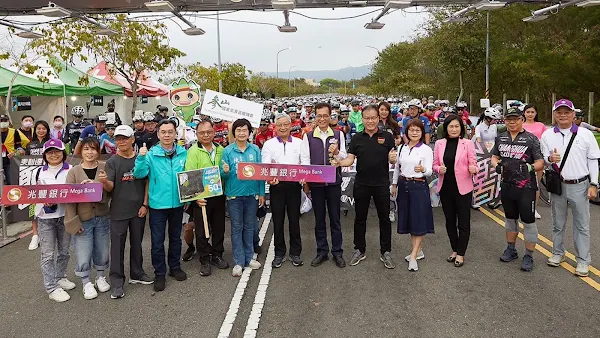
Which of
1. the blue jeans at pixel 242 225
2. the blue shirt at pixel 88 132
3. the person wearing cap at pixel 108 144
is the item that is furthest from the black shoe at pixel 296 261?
the blue shirt at pixel 88 132

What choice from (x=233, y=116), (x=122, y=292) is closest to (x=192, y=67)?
(x=233, y=116)

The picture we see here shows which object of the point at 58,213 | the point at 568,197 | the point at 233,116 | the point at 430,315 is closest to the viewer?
the point at 430,315

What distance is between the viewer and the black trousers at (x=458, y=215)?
19.8 feet

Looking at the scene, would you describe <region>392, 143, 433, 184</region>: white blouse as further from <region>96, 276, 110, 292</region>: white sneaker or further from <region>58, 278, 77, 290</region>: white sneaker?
<region>58, 278, 77, 290</region>: white sneaker

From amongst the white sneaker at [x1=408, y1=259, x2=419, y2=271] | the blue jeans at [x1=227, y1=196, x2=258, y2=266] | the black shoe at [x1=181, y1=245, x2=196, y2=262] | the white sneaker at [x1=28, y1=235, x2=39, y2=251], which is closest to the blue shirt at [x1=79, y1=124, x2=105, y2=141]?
the white sneaker at [x1=28, y1=235, x2=39, y2=251]

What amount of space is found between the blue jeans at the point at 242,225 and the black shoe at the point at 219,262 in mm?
183

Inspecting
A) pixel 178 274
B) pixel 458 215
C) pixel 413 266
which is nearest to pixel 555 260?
pixel 458 215

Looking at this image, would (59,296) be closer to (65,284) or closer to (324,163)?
(65,284)

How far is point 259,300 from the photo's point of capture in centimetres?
513

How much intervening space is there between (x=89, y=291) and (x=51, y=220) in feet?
2.93

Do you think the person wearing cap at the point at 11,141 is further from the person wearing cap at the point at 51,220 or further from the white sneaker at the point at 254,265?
the white sneaker at the point at 254,265

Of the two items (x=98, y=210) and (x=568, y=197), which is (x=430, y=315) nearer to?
(x=568, y=197)

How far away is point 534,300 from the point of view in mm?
4977

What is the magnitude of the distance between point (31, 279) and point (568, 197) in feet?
22.0
